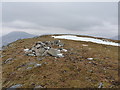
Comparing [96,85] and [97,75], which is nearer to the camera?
[96,85]

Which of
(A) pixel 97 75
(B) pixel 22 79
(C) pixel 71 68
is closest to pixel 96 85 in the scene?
(A) pixel 97 75

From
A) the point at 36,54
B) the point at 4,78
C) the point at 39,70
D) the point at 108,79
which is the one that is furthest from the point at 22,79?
the point at 108,79

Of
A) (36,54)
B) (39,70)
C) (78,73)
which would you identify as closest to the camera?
(78,73)

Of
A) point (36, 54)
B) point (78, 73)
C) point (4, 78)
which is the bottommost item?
point (4, 78)

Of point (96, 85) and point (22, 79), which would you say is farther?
point (22, 79)

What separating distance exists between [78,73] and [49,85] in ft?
18.0

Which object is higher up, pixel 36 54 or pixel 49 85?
pixel 36 54

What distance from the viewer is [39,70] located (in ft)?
60.3

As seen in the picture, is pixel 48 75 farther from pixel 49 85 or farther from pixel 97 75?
pixel 97 75

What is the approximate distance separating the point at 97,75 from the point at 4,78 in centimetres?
1558

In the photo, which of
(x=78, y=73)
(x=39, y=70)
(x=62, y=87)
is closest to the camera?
(x=62, y=87)

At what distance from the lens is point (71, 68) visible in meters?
19.1

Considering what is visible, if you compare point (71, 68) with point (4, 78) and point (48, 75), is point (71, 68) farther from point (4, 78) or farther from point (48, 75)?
point (4, 78)

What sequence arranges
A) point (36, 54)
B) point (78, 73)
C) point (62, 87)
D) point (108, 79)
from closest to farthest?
point (62, 87)
point (108, 79)
point (78, 73)
point (36, 54)
